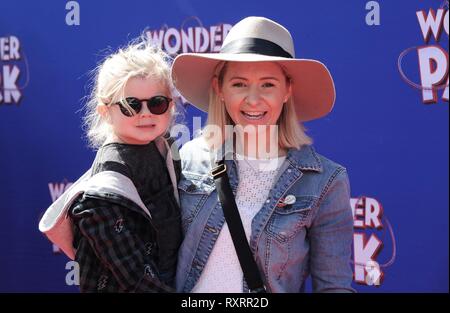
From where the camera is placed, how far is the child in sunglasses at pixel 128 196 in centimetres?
196

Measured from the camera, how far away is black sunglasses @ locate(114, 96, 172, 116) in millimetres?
2139

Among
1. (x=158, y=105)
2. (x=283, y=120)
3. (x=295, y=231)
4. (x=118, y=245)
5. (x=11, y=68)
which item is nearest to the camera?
(x=118, y=245)

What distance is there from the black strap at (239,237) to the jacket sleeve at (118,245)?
27 centimetres

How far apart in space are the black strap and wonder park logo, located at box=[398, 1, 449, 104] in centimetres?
162

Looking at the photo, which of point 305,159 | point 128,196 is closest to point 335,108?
point 305,159

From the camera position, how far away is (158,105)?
2.17m

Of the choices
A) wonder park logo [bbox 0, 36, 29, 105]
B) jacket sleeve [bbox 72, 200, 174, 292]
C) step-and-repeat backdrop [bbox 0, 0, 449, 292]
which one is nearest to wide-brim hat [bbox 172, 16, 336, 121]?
jacket sleeve [bbox 72, 200, 174, 292]

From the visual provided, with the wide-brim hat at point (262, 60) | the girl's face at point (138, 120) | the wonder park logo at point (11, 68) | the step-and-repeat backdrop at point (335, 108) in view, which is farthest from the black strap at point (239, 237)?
the wonder park logo at point (11, 68)

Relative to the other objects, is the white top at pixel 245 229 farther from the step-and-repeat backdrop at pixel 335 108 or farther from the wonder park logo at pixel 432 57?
the wonder park logo at pixel 432 57

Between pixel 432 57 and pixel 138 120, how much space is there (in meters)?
1.84

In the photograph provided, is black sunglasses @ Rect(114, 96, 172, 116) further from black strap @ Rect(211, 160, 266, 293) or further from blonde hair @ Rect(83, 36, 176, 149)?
black strap @ Rect(211, 160, 266, 293)

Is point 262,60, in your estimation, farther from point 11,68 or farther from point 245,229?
point 11,68
